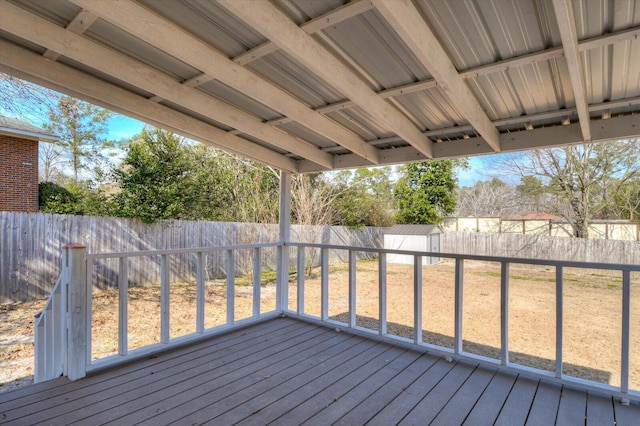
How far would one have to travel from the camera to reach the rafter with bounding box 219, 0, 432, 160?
162 centimetres

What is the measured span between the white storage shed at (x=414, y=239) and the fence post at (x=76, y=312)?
884cm

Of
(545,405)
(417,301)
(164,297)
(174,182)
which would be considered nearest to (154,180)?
(174,182)

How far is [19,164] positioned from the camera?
761 cm

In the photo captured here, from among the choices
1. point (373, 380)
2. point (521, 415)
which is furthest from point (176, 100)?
point (521, 415)

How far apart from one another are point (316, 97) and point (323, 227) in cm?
719

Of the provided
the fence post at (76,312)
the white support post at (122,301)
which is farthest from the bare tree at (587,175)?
the fence post at (76,312)

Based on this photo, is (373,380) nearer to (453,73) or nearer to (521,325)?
(453,73)

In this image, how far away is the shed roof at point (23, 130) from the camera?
23.7 ft

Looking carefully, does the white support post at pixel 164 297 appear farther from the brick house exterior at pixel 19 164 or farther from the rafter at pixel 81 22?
the brick house exterior at pixel 19 164

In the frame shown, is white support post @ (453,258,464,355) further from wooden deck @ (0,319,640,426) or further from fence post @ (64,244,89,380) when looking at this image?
fence post @ (64,244,89,380)

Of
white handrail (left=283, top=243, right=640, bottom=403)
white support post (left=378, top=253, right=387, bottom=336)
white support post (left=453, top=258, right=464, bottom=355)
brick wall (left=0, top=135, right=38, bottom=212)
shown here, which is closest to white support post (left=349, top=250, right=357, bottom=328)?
white handrail (left=283, top=243, right=640, bottom=403)

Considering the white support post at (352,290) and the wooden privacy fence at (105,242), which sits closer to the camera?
the white support post at (352,290)

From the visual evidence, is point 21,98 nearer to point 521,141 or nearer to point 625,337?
point 521,141

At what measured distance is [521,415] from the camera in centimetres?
211
